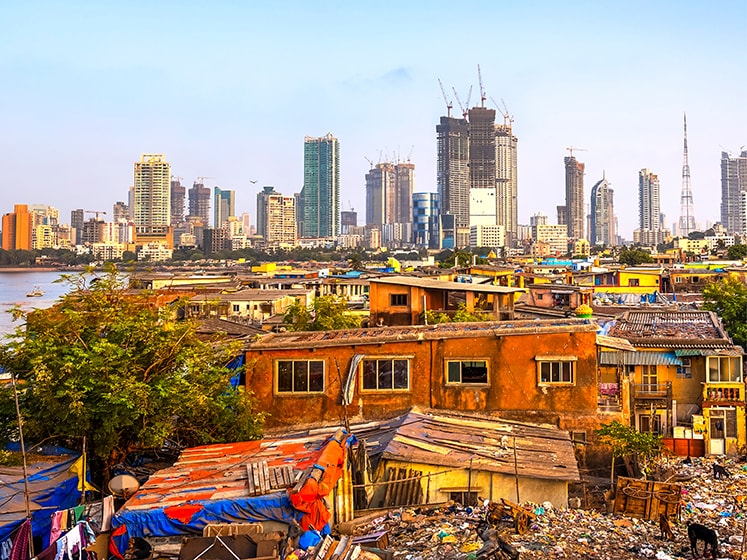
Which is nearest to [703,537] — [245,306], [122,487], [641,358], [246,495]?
[246,495]

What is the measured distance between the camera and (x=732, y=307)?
24625 mm

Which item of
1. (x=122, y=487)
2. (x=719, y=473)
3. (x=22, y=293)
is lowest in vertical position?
(x=719, y=473)

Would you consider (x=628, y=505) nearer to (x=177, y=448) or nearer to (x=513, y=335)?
(x=513, y=335)

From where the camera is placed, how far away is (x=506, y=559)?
23.0 ft

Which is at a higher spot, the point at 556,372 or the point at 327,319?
the point at 327,319

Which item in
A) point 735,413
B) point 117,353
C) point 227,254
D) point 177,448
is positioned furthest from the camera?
point 227,254

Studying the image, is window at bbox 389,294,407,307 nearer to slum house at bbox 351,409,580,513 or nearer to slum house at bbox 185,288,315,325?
slum house at bbox 351,409,580,513

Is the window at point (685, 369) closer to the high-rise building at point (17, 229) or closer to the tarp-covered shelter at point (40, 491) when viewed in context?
the tarp-covered shelter at point (40, 491)

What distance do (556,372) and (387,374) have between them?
8.76 ft

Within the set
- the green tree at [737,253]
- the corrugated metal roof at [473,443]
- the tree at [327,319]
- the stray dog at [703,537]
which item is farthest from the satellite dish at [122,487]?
the green tree at [737,253]

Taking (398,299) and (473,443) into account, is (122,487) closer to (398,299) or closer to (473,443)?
(473,443)

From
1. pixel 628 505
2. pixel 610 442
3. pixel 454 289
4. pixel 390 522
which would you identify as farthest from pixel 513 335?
pixel 454 289

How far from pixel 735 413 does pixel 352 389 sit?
955cm

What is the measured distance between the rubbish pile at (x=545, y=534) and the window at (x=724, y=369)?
7.35 metres
